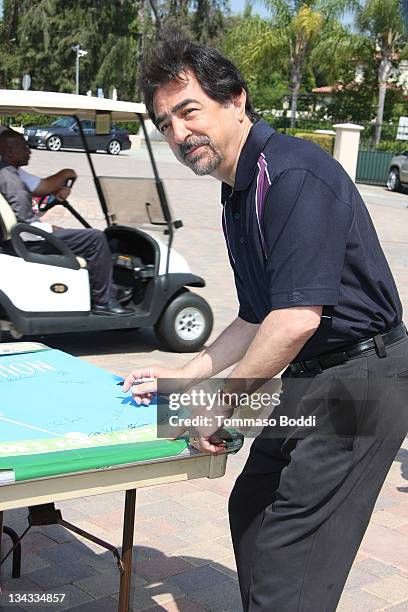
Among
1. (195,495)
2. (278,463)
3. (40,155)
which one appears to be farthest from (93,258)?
(40,155)

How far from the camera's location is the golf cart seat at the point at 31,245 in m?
6.11

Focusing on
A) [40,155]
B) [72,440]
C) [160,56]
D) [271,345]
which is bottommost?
[40,155]

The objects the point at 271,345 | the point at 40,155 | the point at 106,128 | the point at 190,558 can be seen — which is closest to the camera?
the point at 271,345

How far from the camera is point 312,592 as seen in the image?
86.9 inches

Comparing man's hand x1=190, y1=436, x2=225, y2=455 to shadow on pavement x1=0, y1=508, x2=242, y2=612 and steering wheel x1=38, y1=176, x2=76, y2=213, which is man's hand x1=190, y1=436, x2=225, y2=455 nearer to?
shadow on pavement x1=0, y1=508, x2=242, y2=612

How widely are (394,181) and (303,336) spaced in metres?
22.7

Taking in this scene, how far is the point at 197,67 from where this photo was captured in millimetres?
2201

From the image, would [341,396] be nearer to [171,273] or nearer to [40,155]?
[171,273]

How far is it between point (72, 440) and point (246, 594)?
643 millimetres

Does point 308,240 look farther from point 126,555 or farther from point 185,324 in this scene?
point 185,324

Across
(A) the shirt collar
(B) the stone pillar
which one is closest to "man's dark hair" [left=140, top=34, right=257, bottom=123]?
(A) the shirt collar

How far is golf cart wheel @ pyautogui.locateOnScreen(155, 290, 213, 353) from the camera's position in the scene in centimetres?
679

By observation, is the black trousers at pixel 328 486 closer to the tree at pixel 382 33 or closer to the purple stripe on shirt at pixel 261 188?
the purple stripe on shirt at pixel 261 188

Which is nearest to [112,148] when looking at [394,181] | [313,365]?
[394,181]
